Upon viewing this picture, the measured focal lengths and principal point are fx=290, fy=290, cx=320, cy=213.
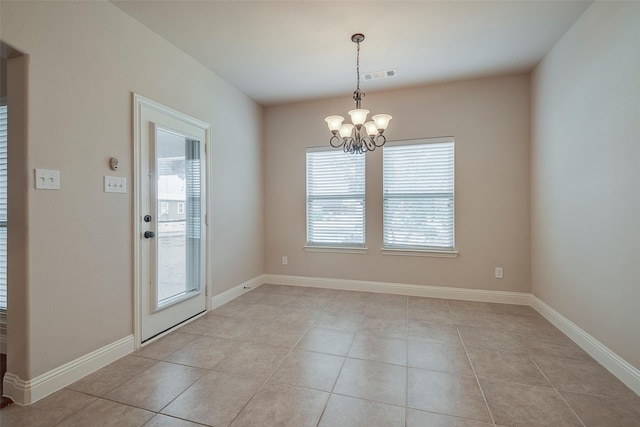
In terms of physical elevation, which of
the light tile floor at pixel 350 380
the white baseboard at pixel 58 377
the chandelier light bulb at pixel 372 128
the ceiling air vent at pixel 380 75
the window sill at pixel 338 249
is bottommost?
the light tile floor at pixel 350 380

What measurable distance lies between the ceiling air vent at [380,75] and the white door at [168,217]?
201cm

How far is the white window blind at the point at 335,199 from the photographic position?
421 cm

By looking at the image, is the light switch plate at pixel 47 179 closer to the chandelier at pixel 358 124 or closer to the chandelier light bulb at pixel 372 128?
the chandelier at pixel 358 124

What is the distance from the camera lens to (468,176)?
3.72 m

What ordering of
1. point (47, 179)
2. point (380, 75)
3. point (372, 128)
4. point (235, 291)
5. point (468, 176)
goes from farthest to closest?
point (235, 291) < point (468, 176) < point (380, 75) < point (372, 128) < point (47, 179)

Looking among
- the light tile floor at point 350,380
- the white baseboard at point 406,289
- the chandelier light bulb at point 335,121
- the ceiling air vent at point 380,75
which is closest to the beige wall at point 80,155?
the light tile floor at point 350,380

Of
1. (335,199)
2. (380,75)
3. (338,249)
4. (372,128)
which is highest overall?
(380,75)

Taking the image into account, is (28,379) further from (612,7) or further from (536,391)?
(612,7)

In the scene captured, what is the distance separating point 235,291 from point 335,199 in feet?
6.26

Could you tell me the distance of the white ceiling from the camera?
2.35 m

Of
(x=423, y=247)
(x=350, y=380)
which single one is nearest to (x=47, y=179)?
(x=350, y=380)

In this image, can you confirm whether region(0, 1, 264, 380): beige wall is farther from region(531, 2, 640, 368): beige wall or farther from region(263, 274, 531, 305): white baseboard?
region(531, 2, 640, 368): beige wall

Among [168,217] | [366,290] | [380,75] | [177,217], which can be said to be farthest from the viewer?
[366,290]

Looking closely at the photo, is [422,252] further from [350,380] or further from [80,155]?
[80,155]
